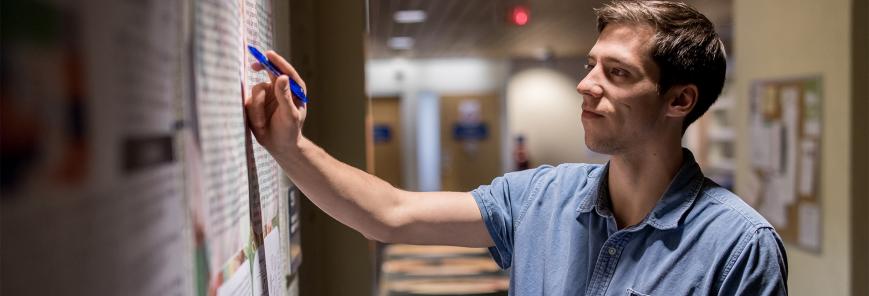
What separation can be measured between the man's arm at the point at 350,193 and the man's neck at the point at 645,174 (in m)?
0.32

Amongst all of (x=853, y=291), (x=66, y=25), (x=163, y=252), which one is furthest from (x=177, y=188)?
(x=853, y=291)

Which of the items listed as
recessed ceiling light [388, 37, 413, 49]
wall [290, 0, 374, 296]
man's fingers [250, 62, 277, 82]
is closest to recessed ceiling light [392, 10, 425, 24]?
recessed ceiling light [388, 37, 413, 49]

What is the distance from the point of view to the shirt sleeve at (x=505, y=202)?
5.23ft

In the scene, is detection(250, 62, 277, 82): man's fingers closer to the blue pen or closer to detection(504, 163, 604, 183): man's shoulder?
the blue pen

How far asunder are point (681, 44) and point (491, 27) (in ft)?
13.4

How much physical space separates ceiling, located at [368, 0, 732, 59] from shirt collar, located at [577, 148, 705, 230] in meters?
0.36

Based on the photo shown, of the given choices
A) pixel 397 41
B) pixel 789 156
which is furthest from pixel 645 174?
pixel 397 41

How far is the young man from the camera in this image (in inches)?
50.2

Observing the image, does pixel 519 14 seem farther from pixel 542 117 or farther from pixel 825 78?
pixel 542 117

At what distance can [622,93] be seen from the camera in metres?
1.36

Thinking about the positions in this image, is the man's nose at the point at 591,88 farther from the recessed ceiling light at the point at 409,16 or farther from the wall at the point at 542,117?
the wall at the point at 542,117

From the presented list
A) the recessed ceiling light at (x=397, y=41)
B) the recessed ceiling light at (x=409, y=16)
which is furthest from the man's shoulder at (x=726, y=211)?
the recessed ceiling light at (x=397, y=41)

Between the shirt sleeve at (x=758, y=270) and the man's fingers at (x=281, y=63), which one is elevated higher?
the man's fingers at (x=281, y=63)

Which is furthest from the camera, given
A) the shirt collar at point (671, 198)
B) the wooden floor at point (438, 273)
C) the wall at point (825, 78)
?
the wooden floor at point (438, 273)
